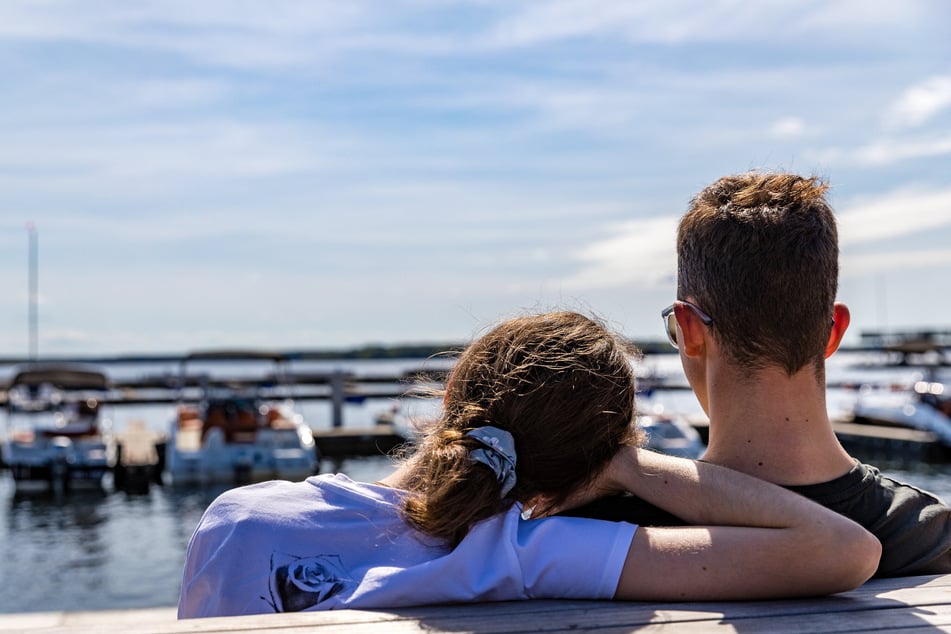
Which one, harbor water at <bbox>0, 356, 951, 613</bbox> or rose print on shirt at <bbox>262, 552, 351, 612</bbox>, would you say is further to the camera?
harbor water at <bbox>0, 356, 951, 613</bbox>

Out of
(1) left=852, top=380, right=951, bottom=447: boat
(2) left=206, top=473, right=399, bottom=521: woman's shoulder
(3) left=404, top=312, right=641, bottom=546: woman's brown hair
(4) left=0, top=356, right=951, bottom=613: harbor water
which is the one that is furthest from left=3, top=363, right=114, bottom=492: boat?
(3) left=404, top=312, right=641, bottom=546: woman's brown hair

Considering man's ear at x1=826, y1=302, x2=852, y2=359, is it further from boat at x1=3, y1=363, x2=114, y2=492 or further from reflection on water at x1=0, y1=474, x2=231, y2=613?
boat at x1=3, y1=363, x2=114, y2=492

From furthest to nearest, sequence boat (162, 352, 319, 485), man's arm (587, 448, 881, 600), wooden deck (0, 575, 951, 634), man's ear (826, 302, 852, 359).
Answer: boat (162, 352, 319, 485)
man's ear (826, 302, 852, 359)
man's arm (587, 448, 881, 600)
wooden deck (0, 575, 951, 634)

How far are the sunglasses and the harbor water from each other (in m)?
13.3

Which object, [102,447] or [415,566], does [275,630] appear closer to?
[415,566]

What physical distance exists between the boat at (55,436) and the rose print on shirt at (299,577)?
23.4m

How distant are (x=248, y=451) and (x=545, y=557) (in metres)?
22.3

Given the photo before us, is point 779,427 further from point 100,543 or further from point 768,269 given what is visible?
point 100,543

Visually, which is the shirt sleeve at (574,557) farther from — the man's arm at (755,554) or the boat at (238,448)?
the boat at (238,448)

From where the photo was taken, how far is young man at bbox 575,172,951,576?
210 centimetres

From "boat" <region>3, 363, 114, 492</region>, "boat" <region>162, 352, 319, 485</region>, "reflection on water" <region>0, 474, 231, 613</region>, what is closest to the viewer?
"reflection on water" <region>0, 474, 231, 613</region>

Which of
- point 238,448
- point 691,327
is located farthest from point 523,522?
point 238,448

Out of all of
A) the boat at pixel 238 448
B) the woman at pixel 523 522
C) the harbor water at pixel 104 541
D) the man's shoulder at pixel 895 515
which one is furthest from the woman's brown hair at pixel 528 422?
the boat at pixel 238 448

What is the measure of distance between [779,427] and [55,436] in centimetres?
2502
